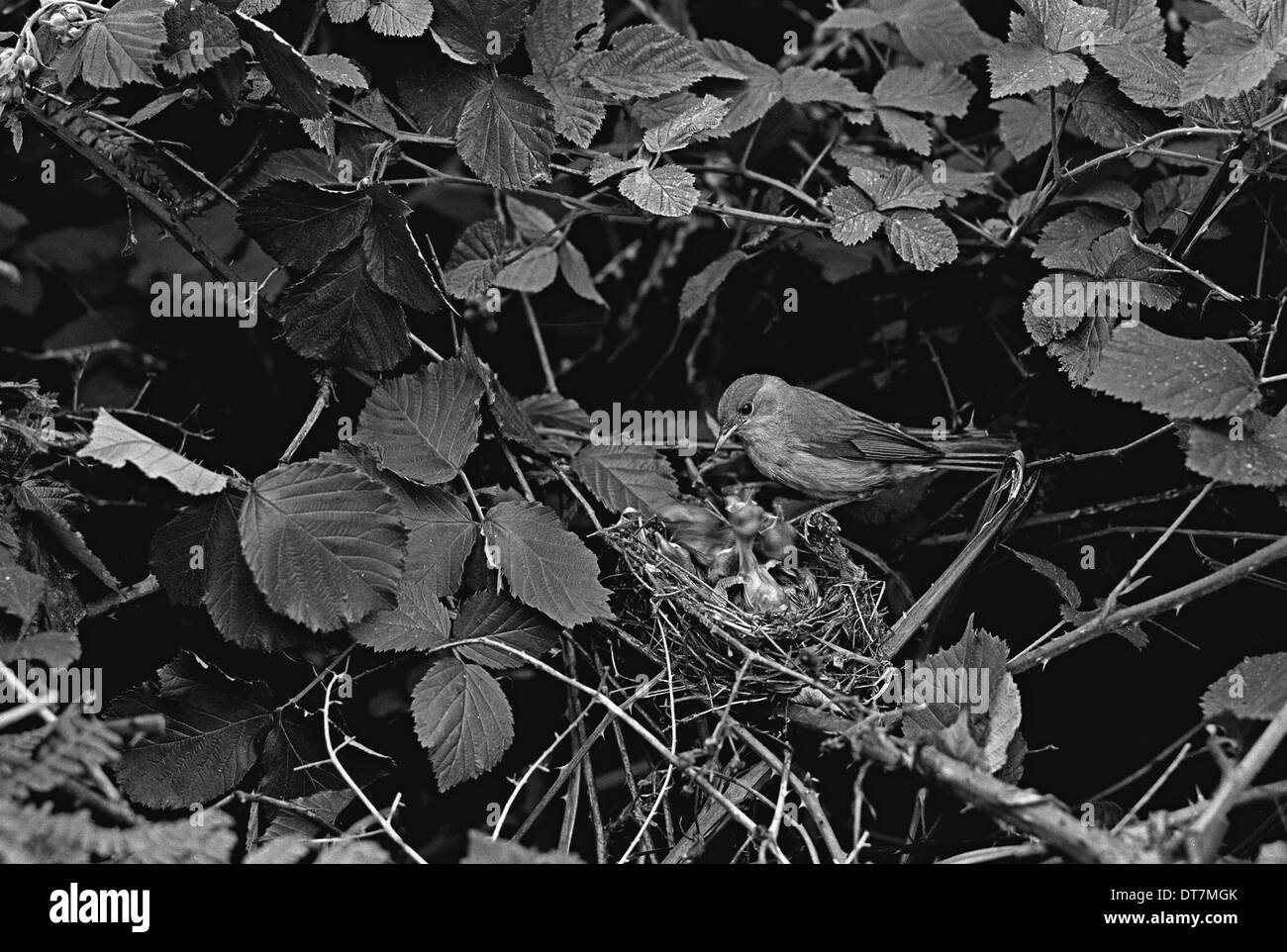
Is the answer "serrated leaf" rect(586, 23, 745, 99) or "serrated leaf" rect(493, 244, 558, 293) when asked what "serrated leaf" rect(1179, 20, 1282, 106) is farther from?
"serrated leaf" rect(493, 244, 558, 293)

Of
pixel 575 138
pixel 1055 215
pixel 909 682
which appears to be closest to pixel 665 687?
pixel 909 682

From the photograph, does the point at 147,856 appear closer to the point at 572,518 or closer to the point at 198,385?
the point at 572,518

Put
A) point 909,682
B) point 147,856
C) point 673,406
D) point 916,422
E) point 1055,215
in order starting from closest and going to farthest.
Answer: point 147,856 → point 909,682 → point 1055,215 → point 916,422 → point 673,406

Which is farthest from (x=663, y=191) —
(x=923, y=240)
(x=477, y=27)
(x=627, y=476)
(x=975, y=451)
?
(x=975, y=451)

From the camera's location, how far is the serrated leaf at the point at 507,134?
3.57m

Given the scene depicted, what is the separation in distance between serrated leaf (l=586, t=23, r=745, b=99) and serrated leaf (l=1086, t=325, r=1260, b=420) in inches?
66.2

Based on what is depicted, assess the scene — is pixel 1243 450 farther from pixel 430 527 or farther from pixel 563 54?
pixel 563 54

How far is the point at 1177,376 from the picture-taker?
3066 mm

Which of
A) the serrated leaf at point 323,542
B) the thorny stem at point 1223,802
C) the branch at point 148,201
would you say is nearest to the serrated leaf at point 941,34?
the branch at point 148,201

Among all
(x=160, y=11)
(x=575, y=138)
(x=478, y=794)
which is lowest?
(x=478, y=794)

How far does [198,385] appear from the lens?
14.4 ft

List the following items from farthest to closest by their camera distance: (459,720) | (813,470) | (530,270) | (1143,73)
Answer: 1. (813,470)
2. (530,270)
3. (1143,73)
4. (459,720)

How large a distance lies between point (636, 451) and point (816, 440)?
1.10 meters

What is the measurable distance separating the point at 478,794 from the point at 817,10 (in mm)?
3821
